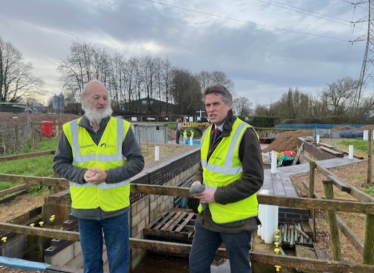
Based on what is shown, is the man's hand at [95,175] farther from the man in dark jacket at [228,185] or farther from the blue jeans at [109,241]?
the man in dark jacket at [228,185]

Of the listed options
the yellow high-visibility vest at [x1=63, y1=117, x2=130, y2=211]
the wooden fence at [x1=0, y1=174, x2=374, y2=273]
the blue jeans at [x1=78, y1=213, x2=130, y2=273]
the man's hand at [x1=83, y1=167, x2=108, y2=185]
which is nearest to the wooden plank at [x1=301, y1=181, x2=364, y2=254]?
the wooden fence at [x1=0, y1=174, x2=374, y2=273]

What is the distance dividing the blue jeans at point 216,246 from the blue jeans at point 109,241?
563mm

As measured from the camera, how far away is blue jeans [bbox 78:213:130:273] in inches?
85.4

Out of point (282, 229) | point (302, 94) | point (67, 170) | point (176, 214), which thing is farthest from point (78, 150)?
point (302, 94)

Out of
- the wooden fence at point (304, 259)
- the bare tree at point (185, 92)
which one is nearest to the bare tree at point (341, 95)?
the bare tree at point (185, 92)

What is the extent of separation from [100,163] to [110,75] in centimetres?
5566

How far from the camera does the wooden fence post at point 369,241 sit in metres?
2.38

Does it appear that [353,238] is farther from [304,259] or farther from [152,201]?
[152,201]

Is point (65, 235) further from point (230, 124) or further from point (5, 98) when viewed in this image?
point (5, 98)

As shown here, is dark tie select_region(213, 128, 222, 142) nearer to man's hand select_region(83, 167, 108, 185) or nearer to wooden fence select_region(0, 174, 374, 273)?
wooden fence select_region(0, 174, 374, 273)

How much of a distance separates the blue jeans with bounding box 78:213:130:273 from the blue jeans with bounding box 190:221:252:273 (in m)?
0.56

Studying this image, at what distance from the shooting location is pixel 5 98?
36.6 m

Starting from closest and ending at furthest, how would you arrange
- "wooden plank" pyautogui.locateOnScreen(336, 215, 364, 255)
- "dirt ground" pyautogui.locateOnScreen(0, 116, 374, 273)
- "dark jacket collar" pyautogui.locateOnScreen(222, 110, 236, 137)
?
"dark jacket collar" pyautogui.locateOnScreen(222, 110, 236, 137) < "wooden plank" pyautogui.locateOnScreen(336, 215, 364, 255) < "dirt ground" pyautogui.locateOnScreen(0, 116, 374, 273)

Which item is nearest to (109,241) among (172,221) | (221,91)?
(221,91)
